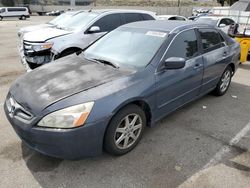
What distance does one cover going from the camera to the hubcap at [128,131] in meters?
2.88

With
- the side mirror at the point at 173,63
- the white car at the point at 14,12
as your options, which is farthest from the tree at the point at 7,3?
the side mirror at the point at 173,63

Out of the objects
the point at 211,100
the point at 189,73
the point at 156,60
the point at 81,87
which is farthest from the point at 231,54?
the point at 81,87

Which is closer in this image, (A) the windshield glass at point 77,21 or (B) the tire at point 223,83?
(B) the tire at point 223,83

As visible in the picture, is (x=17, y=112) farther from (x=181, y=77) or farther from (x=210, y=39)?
(x=210, y=39)

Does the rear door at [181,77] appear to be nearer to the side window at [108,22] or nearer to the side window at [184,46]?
the side window at [184,46]

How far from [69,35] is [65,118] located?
4115 mm

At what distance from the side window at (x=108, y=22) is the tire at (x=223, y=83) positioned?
11.1 ft

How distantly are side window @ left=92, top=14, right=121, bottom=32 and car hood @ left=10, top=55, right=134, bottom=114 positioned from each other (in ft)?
11.0

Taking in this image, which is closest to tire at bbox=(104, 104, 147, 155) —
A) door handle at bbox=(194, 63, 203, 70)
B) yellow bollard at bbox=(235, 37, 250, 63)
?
door handle at bbox=(194, 63, 203, 70)

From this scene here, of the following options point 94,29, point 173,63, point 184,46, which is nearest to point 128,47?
point 173,63

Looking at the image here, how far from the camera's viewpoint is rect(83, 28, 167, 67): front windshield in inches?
130

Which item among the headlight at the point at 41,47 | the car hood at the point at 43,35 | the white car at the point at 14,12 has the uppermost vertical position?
the white car at the point at 14,12

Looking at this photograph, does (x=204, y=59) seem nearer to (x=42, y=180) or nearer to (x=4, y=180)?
(x=42, y=180)

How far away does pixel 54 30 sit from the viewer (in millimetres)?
6578
